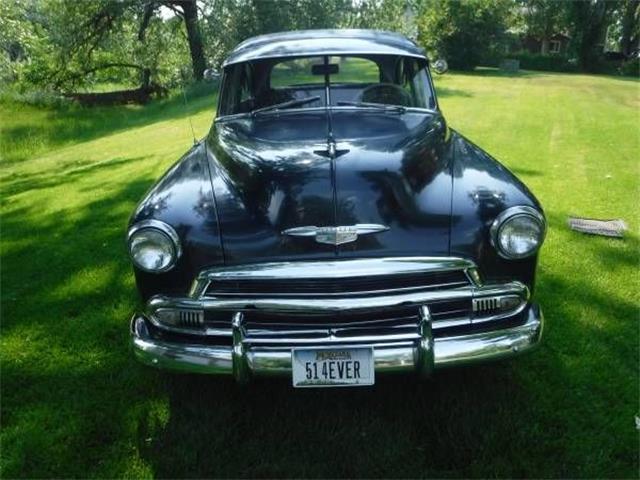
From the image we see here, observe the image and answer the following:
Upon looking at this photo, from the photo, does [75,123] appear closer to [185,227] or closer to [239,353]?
[185,227]

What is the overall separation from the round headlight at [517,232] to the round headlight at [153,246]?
142 centimetres

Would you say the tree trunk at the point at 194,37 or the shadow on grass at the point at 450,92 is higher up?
the tree trunk at the point at 194,37

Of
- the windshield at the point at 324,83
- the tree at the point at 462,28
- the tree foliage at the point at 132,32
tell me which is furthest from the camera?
the tree at the point at 462,28

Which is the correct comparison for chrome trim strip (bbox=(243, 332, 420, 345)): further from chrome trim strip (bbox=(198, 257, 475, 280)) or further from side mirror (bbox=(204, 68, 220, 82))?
side mirror (bbox=(204, 68, 220, 82))

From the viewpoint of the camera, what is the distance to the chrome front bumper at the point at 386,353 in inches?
89.6

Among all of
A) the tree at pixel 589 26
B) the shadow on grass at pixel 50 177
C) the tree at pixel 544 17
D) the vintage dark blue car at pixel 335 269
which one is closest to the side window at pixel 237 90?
the vintage dark blue car at pixel 335 269

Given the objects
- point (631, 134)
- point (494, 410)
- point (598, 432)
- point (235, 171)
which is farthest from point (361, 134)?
point (631, 134)

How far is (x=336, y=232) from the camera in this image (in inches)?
92.0

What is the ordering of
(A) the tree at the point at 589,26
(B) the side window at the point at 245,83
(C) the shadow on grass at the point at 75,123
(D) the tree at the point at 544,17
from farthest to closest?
(D) the tree at the point at 544,17, (A) the tree at the point at 589,26, (C) the shadow on grass at the point at 75,123, (B) the side window at the point at 245,83

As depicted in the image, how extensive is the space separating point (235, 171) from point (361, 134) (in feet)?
2.51

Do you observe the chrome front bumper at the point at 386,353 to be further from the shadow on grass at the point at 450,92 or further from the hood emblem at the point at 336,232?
the shadow on grass at the point at 450,92

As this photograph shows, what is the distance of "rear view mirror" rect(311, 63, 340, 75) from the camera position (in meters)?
3.80

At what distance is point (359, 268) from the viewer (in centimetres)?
230

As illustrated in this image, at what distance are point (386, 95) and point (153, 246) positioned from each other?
2104 mm
